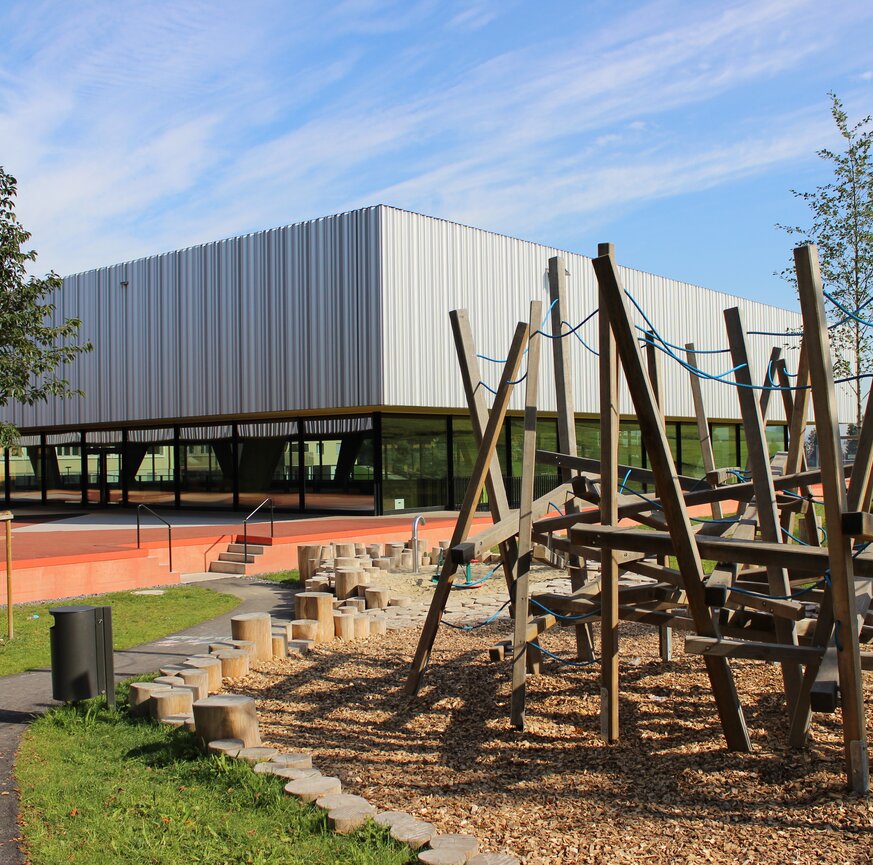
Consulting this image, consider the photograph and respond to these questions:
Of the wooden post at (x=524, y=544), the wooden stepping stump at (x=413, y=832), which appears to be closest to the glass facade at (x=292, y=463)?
the wooden post at (x=524, y=544)

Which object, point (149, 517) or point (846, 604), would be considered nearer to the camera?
point (846, 604)

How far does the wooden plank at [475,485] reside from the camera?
6.27m

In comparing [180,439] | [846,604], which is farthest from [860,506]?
[180,439]

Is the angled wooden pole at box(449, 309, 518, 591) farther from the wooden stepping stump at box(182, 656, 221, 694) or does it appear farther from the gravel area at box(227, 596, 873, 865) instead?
the wooden stepping stump at box(182, 656, 221, 694)

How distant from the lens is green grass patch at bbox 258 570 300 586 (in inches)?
574

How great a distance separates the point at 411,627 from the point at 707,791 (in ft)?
17.1

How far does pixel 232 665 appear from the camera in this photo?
7180mm

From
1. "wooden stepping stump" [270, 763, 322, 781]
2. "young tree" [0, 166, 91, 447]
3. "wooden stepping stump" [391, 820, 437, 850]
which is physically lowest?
"wooden stepping stump" [391, 820, 437, 850]

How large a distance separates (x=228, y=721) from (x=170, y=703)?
3.32ft

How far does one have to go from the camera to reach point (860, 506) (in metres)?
4.76

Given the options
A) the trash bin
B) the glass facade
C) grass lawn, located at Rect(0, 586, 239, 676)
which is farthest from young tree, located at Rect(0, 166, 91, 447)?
the glass facade

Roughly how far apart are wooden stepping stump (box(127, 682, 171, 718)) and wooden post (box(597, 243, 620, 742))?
3.03 m

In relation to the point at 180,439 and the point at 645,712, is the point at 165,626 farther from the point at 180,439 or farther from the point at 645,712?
the point at 180,439

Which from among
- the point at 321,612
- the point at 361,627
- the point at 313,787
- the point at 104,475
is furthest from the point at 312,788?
the point at 104,475
